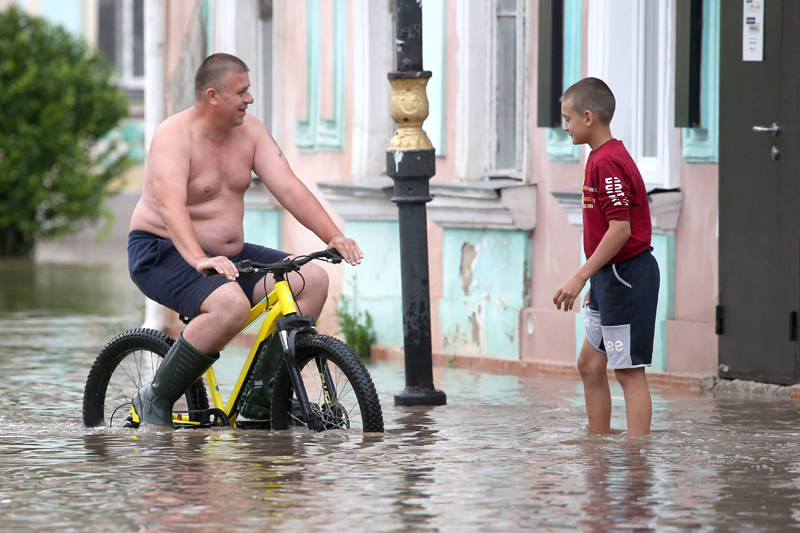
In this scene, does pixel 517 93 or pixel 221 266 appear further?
pixel 517 93

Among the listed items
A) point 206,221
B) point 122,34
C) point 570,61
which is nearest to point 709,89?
point 570,61

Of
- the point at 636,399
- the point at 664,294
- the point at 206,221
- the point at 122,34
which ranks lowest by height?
the point at 636,399

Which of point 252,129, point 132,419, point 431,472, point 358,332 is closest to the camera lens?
point 431,472

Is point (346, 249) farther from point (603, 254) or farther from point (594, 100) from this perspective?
point (594, 100)

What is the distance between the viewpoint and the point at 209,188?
6762 mm

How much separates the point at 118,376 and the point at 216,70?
153 cm

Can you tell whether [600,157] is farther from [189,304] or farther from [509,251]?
[509,251]

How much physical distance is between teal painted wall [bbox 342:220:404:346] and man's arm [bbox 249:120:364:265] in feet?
13.6

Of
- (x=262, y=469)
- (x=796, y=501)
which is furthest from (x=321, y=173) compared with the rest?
(x=796, y=501)

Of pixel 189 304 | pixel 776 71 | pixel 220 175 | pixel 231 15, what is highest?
pixel 231 15

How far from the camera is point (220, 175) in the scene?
680cm

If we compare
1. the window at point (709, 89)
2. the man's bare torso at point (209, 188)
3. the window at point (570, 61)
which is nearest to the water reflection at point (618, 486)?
the man's bare torso at point (209, 188)

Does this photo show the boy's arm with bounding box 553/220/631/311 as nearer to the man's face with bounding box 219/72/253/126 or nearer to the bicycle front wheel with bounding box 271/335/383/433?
the bicycle front wheel with bounding box 271/335/383/433

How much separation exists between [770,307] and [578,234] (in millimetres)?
1622
